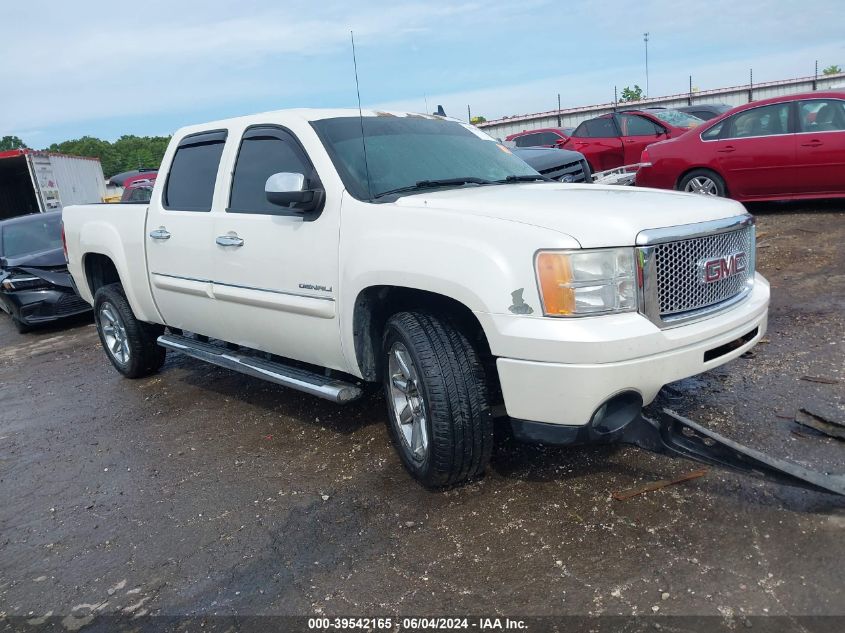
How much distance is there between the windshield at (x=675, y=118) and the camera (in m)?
13.5

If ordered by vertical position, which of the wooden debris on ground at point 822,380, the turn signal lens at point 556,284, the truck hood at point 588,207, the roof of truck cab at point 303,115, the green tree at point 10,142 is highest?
the green tree at point 10,142

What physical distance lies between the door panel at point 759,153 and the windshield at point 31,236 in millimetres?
9074

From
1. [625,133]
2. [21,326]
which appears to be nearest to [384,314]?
[21,326]

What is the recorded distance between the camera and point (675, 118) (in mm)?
13750

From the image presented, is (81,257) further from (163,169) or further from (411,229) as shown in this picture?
(411,229)

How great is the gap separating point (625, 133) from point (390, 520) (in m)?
12.0

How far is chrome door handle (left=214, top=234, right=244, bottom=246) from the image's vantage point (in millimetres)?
4266

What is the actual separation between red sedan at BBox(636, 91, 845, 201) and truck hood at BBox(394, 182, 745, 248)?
5.72 metres

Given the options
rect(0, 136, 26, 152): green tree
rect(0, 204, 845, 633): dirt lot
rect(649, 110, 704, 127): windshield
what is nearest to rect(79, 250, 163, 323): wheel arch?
rect(0, 204, 845, 633): dirt lot

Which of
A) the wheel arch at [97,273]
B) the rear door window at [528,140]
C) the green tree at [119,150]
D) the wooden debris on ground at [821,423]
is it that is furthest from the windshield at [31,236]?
the green tree at [119,150]

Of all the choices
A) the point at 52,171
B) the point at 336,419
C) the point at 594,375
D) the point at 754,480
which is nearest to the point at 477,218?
the point at 594,375

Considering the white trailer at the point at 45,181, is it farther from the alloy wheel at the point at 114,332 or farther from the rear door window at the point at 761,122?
the rear door window at the point at 761,122

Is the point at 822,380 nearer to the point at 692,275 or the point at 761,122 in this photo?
the point at 692,275

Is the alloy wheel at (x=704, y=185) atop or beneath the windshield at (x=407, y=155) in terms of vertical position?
beneath
